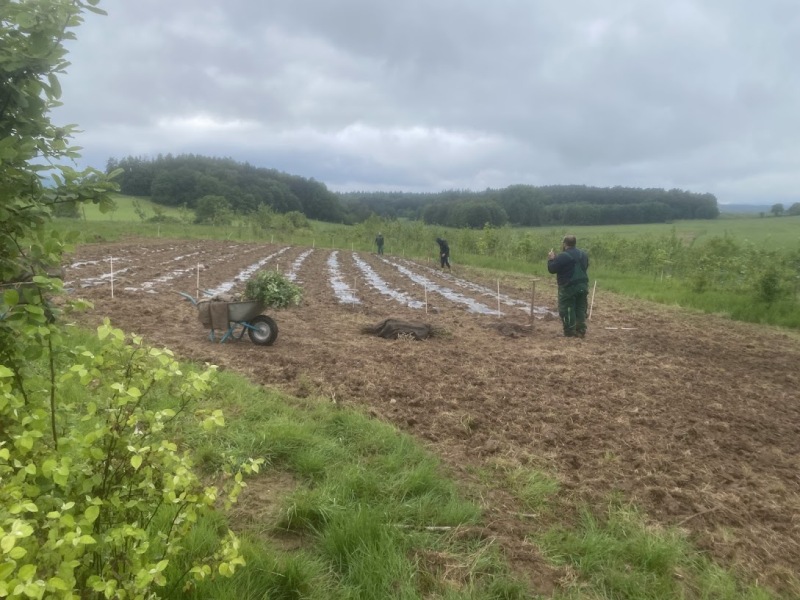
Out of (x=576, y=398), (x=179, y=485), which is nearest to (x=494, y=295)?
(x=576, y=398)

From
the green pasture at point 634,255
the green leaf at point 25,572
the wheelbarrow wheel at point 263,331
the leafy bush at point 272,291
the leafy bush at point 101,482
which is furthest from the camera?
the green pasture at point 634,255

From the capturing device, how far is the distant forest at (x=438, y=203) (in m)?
76.9

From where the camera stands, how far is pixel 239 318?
7766 millimetres

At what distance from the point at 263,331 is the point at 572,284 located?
5.24 meters

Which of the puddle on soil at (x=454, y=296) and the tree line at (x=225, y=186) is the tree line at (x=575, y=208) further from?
the puddle on soil at (x=454, y=296)

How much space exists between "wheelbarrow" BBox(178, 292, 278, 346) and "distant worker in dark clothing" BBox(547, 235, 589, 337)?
483 cm

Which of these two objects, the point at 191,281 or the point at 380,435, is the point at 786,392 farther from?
the point at 191,281

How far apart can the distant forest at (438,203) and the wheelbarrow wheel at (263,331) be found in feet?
192

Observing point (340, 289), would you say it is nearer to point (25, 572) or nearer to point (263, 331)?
point (263, 331)

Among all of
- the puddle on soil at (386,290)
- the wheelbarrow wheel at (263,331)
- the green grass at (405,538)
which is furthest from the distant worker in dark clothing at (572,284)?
the green grass at (405,538)

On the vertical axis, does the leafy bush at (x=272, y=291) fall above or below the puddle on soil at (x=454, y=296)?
above

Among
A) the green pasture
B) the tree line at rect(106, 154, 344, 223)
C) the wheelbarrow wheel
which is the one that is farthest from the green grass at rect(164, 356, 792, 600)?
the tree line at rect(106, 154, 344, 223)

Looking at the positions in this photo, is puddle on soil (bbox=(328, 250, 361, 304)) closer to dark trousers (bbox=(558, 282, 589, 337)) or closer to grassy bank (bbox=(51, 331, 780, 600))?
dark trousers (bbox=(558, 282, 589, 337))

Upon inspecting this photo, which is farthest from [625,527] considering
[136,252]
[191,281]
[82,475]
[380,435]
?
[136,252]
